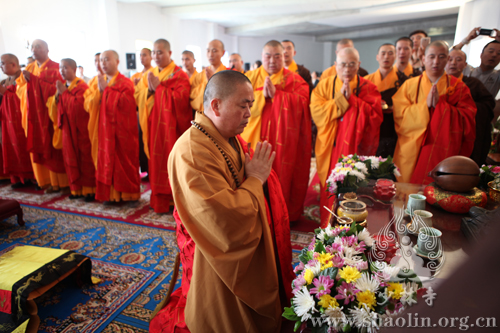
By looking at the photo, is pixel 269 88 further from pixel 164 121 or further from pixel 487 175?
pixel 487 175

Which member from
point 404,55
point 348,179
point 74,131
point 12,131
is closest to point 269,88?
point 348,179

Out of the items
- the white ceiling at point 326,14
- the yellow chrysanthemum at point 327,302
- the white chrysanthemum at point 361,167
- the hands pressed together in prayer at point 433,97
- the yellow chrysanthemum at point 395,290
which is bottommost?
the yellow chrysanthemum at point 327,302

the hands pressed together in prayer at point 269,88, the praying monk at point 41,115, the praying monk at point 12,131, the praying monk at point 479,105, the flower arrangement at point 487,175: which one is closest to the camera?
the flower arrangement at point 487,175

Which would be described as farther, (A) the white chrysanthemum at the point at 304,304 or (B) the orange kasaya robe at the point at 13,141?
(B) the orange kasaya robe at the point at 13,141

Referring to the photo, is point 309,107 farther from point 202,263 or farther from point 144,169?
point 144,169

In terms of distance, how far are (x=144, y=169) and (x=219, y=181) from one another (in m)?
4.67

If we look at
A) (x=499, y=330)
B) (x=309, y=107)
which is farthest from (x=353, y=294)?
(x=309, y=107)

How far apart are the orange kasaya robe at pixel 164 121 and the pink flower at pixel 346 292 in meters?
3.18

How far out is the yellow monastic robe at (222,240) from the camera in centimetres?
143

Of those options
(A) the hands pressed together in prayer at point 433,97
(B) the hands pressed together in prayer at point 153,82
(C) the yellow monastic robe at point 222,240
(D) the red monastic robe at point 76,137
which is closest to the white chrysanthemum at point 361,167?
(C) the yellow monastic robe at point 222,240

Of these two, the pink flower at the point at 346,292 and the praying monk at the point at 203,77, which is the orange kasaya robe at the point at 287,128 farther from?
the pink flower at the point at 346,292

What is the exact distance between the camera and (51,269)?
227 centimetres

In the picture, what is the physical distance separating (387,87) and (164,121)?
9.46 feet

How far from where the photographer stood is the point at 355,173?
6.98 feet
